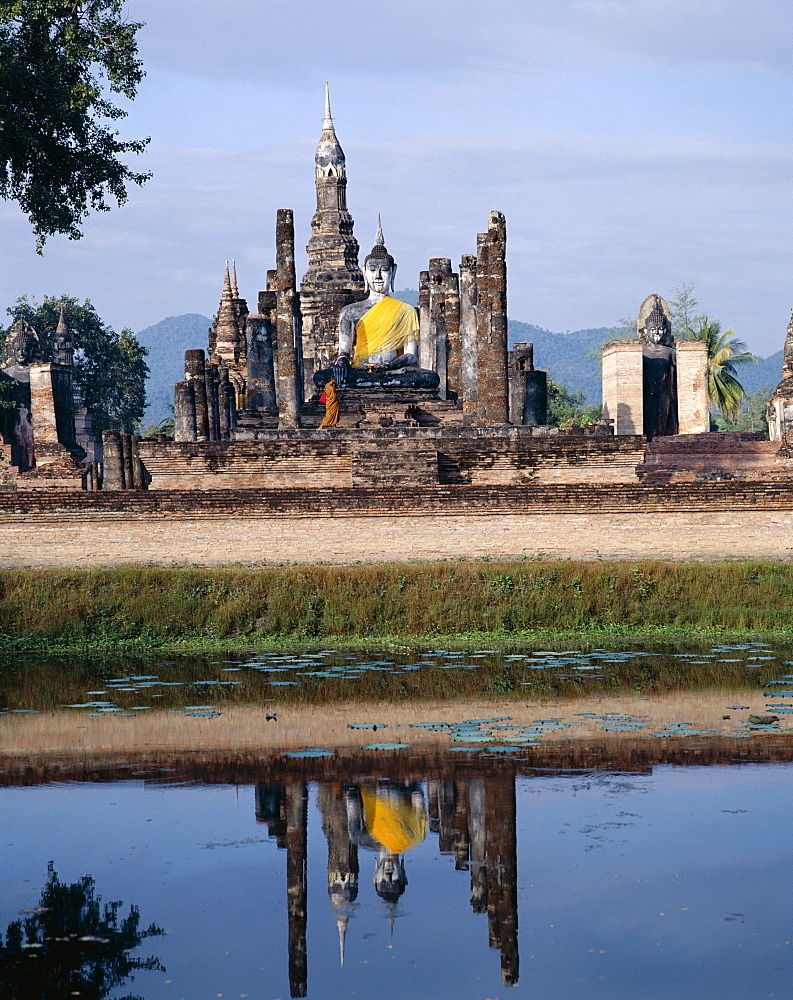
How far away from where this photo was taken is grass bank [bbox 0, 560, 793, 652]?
15906mm

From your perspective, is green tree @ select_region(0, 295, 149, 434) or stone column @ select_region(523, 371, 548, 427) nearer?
stone column @ select_region(523, 371, 548, 427)

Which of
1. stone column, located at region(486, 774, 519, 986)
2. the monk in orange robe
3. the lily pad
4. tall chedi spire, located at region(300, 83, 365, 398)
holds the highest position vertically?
tall chedi spire, located at region(300, 83, 365, 398)

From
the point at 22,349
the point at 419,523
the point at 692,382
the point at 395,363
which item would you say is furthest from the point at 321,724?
the point at 22,349

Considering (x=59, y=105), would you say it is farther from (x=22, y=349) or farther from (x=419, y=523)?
(x=22, y=349)

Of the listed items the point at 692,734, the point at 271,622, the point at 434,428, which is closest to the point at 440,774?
the point at 692,734

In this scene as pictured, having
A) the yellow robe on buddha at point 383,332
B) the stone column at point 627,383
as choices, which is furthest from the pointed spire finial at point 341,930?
the yellow robe on buddha at point 383,332

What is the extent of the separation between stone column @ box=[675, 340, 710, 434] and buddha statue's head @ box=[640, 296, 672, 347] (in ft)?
1.52

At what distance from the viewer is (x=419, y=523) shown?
59.8ft

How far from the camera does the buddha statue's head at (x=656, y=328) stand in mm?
30938

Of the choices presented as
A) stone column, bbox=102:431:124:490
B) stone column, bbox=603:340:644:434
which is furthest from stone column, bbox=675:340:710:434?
stone column, bbox=102:431:124:490

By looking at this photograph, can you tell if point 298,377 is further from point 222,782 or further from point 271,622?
point 222,782

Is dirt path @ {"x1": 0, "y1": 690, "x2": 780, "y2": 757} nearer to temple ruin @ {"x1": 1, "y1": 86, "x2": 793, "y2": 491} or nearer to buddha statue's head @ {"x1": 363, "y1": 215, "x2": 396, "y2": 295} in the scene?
temple ruin @ {"x1": 1, "y1": 86, "x2": 793, "y2": 491}

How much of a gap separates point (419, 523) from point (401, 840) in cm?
1072

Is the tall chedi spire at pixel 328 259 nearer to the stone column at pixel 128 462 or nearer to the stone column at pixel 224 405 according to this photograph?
the stone column at pixel 224 405
